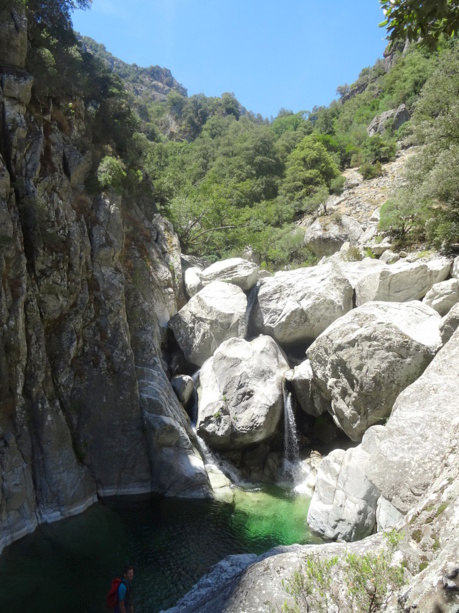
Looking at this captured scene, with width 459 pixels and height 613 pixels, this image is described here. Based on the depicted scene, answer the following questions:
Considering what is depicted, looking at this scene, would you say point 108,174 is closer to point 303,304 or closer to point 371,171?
point 303,304

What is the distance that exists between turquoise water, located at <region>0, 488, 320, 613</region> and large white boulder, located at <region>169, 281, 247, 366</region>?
757 cm

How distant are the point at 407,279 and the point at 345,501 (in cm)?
1053

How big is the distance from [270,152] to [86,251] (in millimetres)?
44169

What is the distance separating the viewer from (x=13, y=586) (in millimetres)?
10977

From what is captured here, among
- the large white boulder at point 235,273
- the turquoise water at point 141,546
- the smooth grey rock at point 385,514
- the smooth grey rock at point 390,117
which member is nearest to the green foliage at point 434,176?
the large white boulder at point 235,273

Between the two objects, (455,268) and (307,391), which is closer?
(455,268)

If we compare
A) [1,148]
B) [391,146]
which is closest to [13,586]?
[1,148]

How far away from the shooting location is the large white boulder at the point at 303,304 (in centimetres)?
2102

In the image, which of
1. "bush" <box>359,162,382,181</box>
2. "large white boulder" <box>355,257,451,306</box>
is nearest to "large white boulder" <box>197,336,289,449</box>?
"large white boulder" <box>355,257,451,306</box>

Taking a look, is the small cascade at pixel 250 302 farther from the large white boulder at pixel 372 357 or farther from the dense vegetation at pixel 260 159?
the dense vegetation at pixel 260 159

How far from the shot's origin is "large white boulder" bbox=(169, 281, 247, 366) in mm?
22391

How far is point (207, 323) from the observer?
22.5 meters

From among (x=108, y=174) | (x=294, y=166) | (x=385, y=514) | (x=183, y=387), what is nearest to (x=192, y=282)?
(x=183, y=387)

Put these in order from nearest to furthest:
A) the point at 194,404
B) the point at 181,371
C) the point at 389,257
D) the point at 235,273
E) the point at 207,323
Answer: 1. the point at 194,404
2. the point at 207,323
3. the point at 181,371
4. the point at 389,257
5. the point at 235,273
